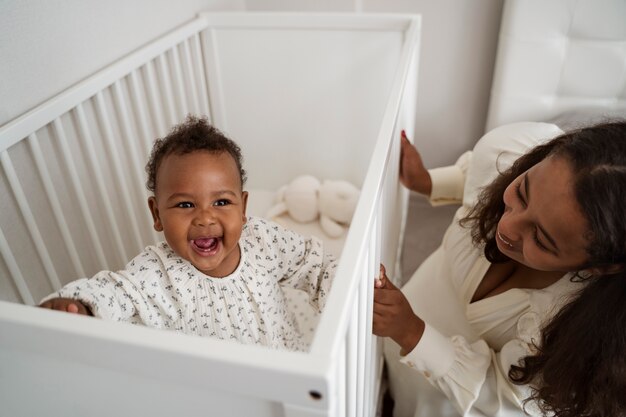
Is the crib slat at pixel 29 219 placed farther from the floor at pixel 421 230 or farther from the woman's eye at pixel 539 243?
the floor at pixel 421 230

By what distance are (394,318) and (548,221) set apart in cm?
29

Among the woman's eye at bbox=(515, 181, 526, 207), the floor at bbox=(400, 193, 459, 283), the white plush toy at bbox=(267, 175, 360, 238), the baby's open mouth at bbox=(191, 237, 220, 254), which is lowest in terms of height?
the floor at bbox=(400, 193, 459, 283)

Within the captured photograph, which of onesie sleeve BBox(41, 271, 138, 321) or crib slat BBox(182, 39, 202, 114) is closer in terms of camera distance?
onesie sleeve BBox(41, 271, 138, 321)

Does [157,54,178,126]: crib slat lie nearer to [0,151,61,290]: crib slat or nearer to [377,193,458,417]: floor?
[0,151,61,290]: crib slat

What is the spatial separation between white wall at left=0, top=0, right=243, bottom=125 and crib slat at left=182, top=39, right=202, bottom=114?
147 mm

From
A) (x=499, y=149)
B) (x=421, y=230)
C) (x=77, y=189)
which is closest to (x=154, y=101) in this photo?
(x=77, y=189)

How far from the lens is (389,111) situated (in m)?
0.86

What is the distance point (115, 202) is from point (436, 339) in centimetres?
78

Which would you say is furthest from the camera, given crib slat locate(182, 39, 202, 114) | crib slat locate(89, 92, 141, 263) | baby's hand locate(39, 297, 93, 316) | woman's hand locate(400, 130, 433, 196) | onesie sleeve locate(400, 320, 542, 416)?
crib slat locate(182, 39, 202, 114)

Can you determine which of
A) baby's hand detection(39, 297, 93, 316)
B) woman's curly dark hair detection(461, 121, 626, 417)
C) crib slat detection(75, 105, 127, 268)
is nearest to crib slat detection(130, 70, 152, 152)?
crib slat detection(75, 105, 127, 268)

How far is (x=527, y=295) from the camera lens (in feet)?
2.88

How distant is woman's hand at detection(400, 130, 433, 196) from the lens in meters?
1.25

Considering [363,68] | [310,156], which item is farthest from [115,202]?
[363,68]

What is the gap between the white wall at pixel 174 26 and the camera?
0.87 metres
